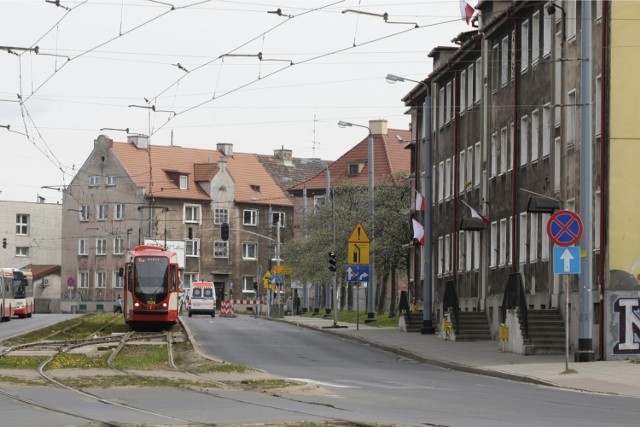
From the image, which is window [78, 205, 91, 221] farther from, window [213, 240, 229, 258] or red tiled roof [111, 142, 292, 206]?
window [213, 240, 229, 258]

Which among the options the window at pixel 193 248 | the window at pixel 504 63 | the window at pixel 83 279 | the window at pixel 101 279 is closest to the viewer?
the window at pixel 504 63

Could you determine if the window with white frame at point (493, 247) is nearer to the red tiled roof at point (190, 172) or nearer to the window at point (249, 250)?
the red tiled roof at point (190, 172)

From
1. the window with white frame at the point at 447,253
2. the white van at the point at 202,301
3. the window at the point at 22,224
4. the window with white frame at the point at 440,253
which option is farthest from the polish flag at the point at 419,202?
the window at the point at 22,224

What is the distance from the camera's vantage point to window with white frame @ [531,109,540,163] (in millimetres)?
45156

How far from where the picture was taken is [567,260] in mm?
30484

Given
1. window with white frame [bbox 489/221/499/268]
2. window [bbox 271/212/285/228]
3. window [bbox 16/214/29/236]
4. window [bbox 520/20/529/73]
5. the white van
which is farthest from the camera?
window [bbox 16/214/29/236]

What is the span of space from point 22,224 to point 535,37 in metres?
105

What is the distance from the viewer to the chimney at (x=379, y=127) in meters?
123

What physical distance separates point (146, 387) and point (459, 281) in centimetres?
3377

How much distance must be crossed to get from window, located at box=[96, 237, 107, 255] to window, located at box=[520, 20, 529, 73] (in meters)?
87.3

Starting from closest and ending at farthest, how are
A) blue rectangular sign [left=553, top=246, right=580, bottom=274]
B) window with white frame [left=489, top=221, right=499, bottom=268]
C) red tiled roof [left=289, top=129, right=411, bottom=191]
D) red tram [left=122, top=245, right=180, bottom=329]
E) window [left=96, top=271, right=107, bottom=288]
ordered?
blue rectangular sign [left=553, top=246, right=580, bottom=274] < window with white frame [left=489, top=221, right=499, bottom=268] < red tram [left=122, top=245, right=180, bottom=329] < red tiled roof [left=289, top=129, right=411, bottom=191] < window [left=96, top=271, right=107, bottom=288]

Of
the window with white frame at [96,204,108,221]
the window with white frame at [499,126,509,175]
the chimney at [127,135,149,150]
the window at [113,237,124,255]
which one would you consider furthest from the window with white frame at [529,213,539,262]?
the chimney at [127,135,149,150]

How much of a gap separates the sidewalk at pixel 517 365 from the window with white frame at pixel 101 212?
8334cm

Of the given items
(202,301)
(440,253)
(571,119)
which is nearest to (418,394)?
(571,119)
